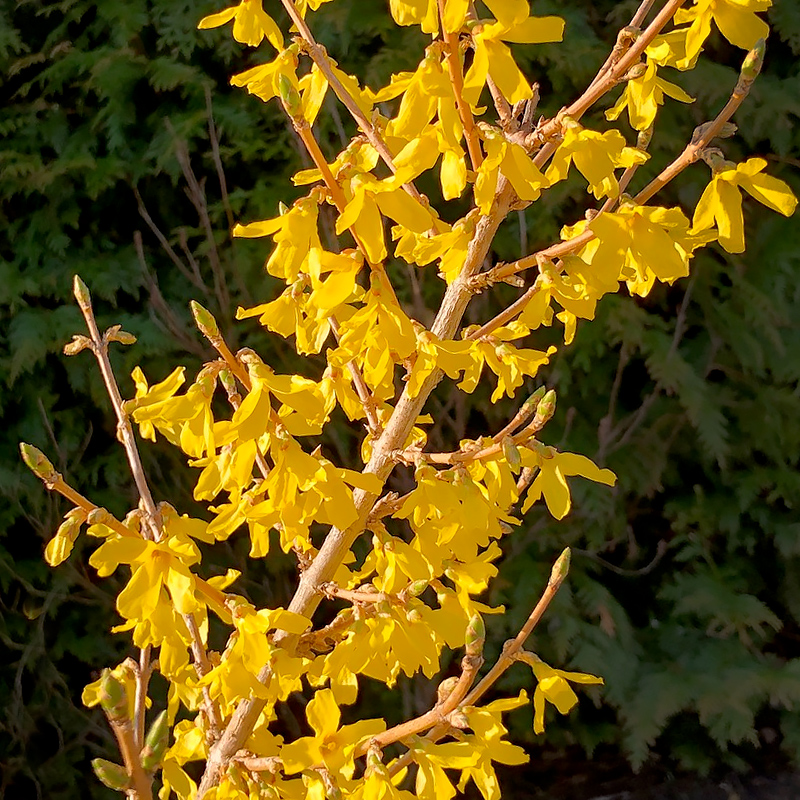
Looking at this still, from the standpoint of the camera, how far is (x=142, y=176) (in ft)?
7.39

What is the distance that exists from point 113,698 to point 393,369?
36cm

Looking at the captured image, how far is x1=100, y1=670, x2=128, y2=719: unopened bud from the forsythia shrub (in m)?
0.16

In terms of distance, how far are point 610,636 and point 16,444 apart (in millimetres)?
1771

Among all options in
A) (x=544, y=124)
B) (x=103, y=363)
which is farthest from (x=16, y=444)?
(x=544, y=124)

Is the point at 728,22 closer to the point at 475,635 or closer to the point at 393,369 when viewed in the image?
the point at 393,369

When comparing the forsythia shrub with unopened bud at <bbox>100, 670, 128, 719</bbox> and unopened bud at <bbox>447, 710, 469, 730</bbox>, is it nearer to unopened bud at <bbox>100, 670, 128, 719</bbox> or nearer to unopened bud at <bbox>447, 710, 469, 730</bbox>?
unopened bud at <bbox>447, 710, 469, 730</bbox>

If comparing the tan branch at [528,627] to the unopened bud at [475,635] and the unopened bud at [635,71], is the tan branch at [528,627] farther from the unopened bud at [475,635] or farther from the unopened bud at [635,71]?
the unopened bud at [635,71]

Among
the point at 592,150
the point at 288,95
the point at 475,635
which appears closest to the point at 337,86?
the point at 288,95

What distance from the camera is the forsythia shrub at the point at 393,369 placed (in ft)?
1.93

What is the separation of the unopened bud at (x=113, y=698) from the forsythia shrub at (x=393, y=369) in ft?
0.52

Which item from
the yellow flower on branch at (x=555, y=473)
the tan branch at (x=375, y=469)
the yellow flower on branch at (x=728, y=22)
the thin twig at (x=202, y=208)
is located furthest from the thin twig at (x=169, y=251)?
the yellow flower on branch at (x=728, y=22)

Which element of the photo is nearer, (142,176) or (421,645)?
(421,645)

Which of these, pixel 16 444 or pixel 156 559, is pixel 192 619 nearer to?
pixel 156 559

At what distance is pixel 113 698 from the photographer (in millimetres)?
426
